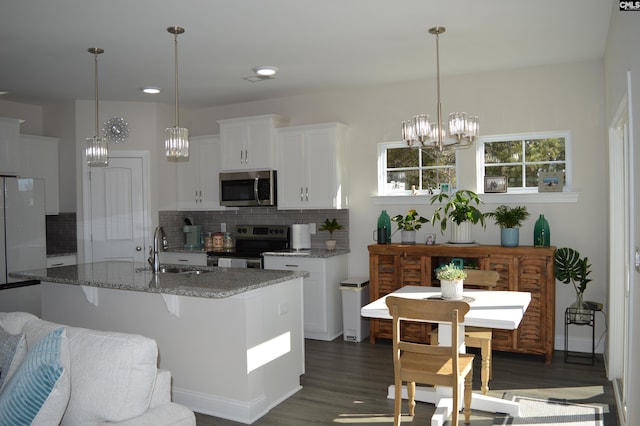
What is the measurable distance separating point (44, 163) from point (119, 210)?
972 mm

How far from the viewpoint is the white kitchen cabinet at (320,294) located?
5.45 m

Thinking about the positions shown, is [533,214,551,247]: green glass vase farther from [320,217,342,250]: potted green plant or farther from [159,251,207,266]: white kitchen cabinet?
[159,251,207,266]: white kitchen cabinet

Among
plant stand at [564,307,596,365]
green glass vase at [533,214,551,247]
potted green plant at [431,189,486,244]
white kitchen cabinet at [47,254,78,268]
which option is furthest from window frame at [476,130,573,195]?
white kitchen cabinet at [47,254,78,268]

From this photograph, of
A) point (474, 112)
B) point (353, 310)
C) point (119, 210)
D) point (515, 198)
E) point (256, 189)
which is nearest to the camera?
point (515, 198)

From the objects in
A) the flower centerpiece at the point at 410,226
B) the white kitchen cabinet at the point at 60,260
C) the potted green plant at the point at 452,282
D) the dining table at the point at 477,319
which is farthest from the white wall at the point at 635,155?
the white kitchen cabinet at the point at 60,260

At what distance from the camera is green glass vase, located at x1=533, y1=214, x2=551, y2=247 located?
4816mm

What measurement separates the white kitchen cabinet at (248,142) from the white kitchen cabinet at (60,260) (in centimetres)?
204

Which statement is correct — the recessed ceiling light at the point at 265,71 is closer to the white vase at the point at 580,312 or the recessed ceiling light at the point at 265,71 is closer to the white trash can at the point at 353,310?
the white trash can at the point at 353,310

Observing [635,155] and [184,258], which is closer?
[635,155]

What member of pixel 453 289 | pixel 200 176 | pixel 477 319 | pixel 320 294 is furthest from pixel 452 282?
pixel 200 176

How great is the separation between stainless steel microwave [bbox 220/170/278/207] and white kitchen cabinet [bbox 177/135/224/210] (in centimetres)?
26

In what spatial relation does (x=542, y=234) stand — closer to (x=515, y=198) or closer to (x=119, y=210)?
(x=515, y=198)

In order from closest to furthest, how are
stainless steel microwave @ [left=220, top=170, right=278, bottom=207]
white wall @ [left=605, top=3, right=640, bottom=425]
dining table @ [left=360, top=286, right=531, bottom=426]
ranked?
white wall @ [left=605, top=3, right=640, bottom=425], dining table @ [left=360, top=286, right=531, bottom=426], stainless steel microwave @ [left=220, top=170, right=278, bottom=207]

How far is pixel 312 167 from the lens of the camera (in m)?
5.80
